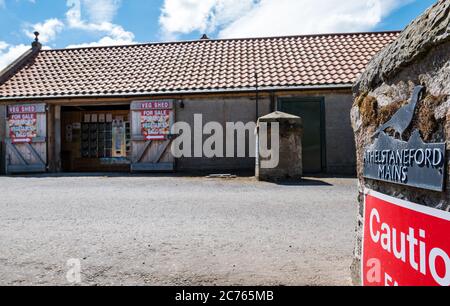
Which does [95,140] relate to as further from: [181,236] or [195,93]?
[181,236]

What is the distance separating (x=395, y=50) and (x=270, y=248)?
2108 mm

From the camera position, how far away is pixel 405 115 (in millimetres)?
1644

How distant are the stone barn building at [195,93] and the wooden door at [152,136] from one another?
1.3 inches

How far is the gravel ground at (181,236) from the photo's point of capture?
102 inches

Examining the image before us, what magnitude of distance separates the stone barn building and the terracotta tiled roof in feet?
0.12

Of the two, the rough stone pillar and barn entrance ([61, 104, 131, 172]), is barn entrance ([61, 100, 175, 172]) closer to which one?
barn entrance ([61, 104, 131, 172])

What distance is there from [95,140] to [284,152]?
9.50 metres

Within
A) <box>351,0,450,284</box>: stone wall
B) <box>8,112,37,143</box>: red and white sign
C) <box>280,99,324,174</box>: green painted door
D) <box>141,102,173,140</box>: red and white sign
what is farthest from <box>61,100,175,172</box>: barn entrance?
<box>351,0,450,284</box>: stone wall

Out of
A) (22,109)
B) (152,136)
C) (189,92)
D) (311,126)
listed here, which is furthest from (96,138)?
(311,126)

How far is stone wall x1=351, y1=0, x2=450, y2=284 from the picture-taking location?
1.38m

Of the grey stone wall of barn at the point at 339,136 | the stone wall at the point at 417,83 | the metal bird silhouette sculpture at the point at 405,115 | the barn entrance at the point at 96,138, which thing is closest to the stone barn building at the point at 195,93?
the grey stone wall of barn at the point at 339,136

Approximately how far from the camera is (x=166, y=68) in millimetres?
12359

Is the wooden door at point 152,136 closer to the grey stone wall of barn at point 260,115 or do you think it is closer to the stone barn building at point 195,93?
the stone barn building at point 195,93

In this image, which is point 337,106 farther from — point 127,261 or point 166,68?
point 127,261
